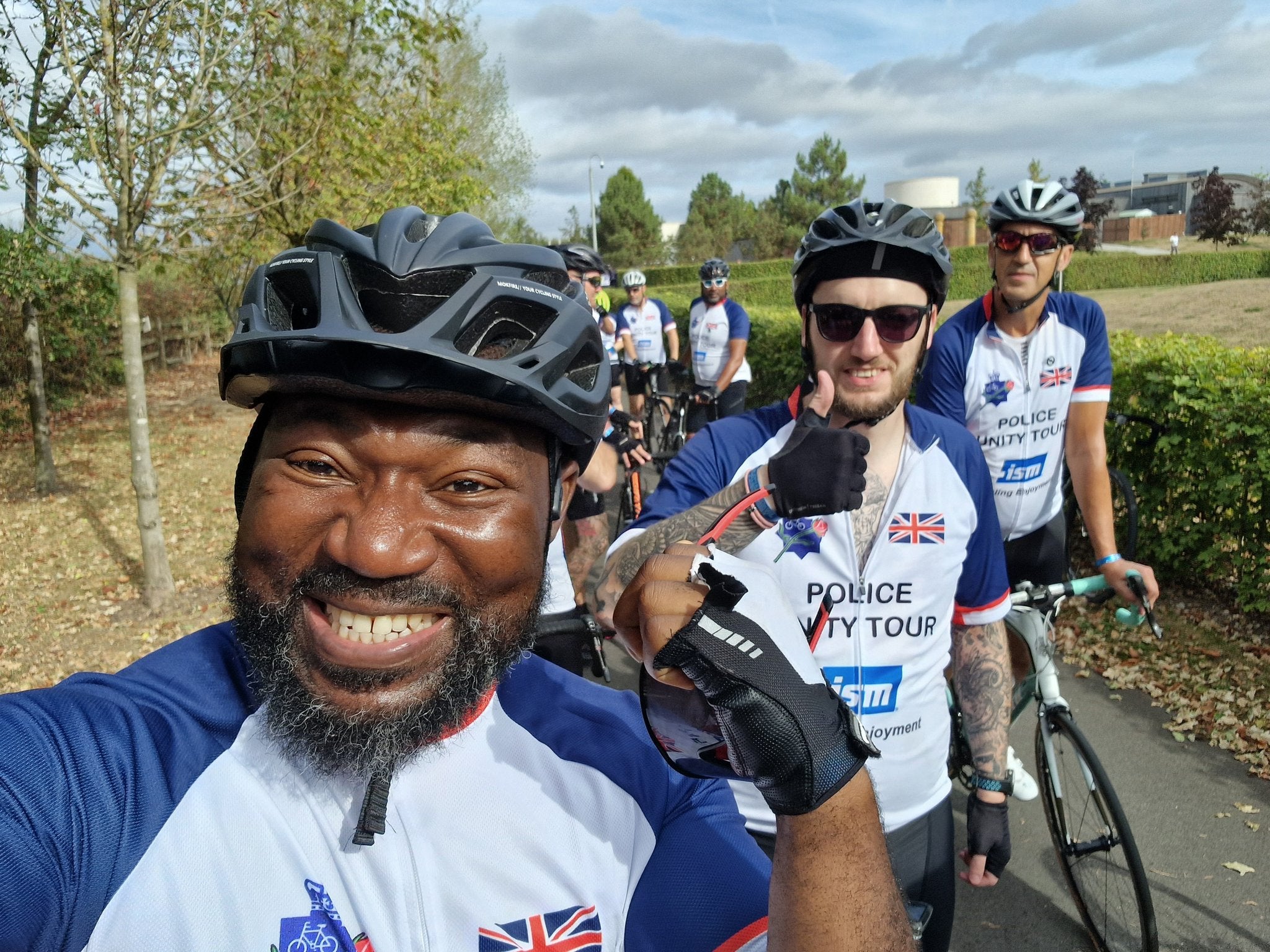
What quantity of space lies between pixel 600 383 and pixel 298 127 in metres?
7.67

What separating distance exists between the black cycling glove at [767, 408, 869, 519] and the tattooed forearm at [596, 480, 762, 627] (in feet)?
0.36

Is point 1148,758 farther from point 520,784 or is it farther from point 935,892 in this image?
point 520,784

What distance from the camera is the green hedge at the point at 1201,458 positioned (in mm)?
6137

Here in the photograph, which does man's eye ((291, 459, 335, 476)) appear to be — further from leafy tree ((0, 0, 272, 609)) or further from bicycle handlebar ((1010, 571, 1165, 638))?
leafy tree ((0, 0, 272, 609))

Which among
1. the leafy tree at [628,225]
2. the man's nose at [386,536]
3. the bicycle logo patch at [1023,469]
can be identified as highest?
the leafy tree at [628,225]

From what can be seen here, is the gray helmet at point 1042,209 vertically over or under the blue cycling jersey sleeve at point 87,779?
over

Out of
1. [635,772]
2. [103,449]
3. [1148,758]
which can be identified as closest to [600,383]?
[635,772]

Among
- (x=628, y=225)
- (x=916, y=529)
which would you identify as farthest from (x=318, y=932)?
(x=628, y=225)

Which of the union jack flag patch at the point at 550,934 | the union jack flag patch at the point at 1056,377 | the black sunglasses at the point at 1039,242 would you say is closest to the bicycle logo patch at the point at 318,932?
the union jack flag patch at the point at 550,934

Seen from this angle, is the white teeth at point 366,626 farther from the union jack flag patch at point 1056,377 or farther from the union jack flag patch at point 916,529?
the union jack flag patch at point 1056,377

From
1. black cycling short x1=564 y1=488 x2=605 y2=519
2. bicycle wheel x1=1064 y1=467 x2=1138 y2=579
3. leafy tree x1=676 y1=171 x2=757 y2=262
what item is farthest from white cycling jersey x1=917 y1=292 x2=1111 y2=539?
leafy tree x1=676 y1=171 x2=757 y2=262

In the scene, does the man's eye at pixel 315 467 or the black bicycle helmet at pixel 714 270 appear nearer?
the man's eye at pixel 315 467

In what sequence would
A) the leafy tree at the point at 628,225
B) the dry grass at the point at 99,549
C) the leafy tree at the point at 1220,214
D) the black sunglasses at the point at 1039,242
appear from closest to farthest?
the black sunglasses at the point at 1039,242 → the dry grass at the point at 99,549 → the leafy tree at the point at 1220,214 → the leafy tree at the point at 628,225

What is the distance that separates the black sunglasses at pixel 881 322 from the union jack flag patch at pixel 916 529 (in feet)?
1.69
